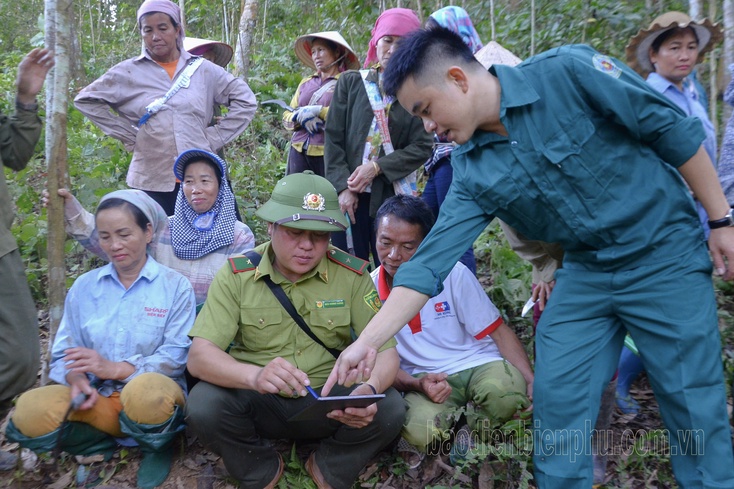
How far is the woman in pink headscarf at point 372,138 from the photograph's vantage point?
431 centimetres

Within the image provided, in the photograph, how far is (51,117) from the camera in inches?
140

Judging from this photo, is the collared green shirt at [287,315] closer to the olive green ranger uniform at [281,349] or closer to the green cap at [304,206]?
the olive green ranger uniform at [281,349]

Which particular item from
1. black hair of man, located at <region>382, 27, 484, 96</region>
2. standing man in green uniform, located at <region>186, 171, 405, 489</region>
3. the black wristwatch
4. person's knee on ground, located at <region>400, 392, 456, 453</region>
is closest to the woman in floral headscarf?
standing man in green uniform, located at <region>186, 171, 405, 489</region>

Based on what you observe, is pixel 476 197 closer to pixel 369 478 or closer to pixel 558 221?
pixel 558 221

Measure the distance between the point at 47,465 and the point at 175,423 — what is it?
2.70 feet

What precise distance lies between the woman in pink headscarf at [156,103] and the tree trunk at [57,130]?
40.5 inches

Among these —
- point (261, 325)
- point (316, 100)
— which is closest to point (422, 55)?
point (261, 325)

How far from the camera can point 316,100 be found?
5.13m

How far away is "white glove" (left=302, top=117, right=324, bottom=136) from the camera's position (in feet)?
16.5

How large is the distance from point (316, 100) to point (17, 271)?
261 cm

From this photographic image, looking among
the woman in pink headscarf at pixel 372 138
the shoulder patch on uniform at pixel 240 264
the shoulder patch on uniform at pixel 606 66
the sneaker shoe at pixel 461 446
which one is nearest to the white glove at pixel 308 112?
the woman in pink headscarf at pixel 372 138

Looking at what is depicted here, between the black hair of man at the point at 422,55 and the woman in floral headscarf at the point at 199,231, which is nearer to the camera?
the black hair of man at the point at 422,55

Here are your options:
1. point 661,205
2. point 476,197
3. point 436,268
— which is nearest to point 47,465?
point 436,268

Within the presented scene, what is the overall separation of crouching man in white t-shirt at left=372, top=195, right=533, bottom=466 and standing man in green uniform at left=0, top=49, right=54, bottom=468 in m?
1.89
